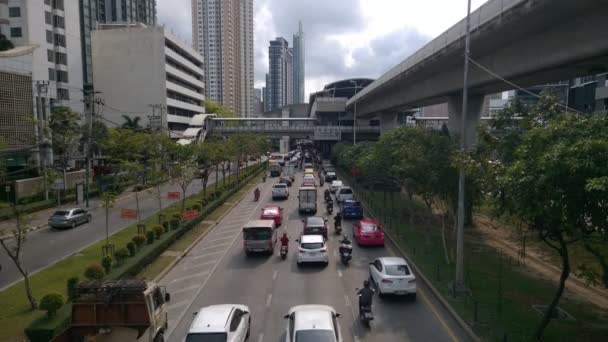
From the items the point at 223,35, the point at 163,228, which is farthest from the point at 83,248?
the point at 223,35

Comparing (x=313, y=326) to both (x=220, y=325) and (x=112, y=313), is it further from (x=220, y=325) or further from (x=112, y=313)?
(x=112, y=313)

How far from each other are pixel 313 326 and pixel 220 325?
95.8 inches

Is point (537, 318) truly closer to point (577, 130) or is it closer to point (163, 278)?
point (577, 130)

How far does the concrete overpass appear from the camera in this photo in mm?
17344

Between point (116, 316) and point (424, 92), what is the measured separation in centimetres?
3044

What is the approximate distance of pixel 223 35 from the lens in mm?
182000

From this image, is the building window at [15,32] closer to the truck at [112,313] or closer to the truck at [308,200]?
the truck at [308,200]

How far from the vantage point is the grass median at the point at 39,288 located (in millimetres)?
14414

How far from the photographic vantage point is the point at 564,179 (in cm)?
1037

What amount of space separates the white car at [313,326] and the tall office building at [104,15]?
77.2m

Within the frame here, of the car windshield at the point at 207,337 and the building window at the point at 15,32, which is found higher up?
the building window at the point at 15,32

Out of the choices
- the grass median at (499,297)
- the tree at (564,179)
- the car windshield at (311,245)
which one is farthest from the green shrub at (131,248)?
the tree at (564,179)

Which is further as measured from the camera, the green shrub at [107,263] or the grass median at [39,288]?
the green shrub at [107,263]

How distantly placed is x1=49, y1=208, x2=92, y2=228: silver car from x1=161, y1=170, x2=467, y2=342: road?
11196 mm
